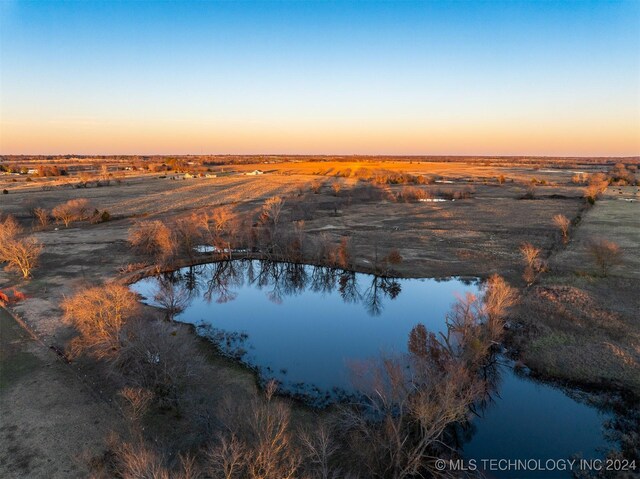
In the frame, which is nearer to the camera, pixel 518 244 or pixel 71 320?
pixel 71 320

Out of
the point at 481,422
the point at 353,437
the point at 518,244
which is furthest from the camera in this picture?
the point at 518,244

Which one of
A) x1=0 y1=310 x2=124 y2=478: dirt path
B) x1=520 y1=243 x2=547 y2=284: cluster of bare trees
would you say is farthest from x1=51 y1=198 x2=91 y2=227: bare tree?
x1=520 y1=243 x2=547 y2=284: cluster of bare trees

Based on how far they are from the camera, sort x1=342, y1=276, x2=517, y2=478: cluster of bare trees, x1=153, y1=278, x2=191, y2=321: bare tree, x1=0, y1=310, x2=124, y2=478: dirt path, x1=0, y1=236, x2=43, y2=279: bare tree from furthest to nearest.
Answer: x1=0, y1=236, x2=43, y2=279: bare tree, x1=153, y1=278, x2=191, y2=321: bare tree, x1=0, y1=310, x2=124, y2=478: dirt path, x1=342, y1=276, x2=517, y2=478: cluster of bare trees

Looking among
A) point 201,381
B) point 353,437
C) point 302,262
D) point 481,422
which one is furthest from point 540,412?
point 302,262

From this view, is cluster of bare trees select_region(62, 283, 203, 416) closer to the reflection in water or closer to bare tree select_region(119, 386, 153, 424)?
bare tree select_region(119, 386, 153, 424)

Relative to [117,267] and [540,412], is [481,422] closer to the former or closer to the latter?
[540,412]

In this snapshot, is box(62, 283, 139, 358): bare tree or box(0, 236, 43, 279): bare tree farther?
box(0, 236, 43, 279): bare tree
